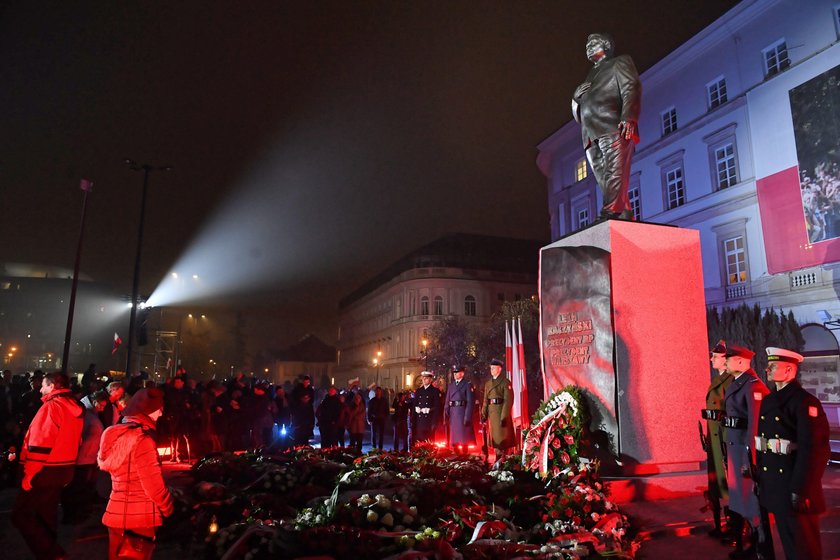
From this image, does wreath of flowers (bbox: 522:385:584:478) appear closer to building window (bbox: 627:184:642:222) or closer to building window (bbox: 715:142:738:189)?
building window (bbox: 715:142:738:189)

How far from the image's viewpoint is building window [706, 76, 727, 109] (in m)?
29.2

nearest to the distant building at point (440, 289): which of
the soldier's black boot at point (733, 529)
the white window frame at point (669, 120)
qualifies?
the white window frame at point (669, 120)

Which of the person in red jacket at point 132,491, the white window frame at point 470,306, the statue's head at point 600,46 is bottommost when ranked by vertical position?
the person in red jacket at point 132,491

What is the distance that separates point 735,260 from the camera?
2719 cm

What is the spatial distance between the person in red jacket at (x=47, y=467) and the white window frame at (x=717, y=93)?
3170cm

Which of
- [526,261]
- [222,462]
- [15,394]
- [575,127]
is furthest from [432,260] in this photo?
[222,462]

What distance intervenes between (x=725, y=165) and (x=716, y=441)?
90.0 ft

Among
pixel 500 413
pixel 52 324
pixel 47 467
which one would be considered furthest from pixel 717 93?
pixel 52 324

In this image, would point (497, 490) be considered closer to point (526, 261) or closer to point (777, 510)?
point (777, 510)

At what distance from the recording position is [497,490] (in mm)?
5961

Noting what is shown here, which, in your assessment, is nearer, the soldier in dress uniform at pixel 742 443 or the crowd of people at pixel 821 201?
the soldier in dress uniform at pixel 742 443

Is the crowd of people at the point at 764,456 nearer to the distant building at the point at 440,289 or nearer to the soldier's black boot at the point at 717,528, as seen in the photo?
the soldier's black boot at the point at 717,528

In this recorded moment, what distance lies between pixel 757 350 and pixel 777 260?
12.1ft

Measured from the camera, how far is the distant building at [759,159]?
69.4ft
